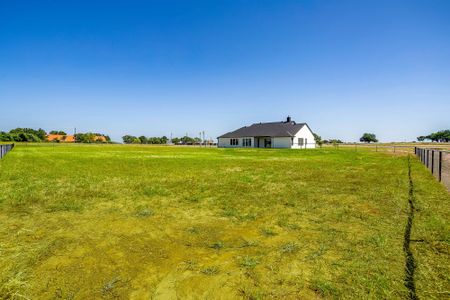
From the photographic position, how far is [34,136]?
93.8m

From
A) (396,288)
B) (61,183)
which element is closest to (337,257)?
(396,288)

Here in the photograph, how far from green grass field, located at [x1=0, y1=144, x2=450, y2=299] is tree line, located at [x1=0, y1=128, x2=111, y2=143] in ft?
318

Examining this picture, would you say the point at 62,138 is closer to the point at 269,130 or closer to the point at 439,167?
the point at 269,130

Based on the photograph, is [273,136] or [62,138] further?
[62,138]

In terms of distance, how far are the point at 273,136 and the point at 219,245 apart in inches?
1887

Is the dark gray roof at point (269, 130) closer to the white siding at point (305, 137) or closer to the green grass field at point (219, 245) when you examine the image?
the white siding at point (305, 137)

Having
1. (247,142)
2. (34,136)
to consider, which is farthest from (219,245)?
(34,136)

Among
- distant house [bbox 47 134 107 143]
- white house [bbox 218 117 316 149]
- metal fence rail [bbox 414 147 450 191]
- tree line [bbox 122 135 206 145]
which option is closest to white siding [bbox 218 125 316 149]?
white house [bbox 218 117 316 149]

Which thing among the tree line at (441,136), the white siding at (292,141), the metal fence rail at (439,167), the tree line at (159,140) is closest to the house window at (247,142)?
the white siding at (292,141)

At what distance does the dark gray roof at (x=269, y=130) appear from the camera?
51.2m

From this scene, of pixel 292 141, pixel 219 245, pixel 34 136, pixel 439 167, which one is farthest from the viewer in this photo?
pixel 34 136

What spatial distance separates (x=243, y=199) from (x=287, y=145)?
4324 cm

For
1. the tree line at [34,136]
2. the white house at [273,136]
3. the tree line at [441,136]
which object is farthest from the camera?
the tree line at [441,136]

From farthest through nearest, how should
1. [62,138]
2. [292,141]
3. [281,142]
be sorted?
[62,138]
[281,142]
[292,141]
